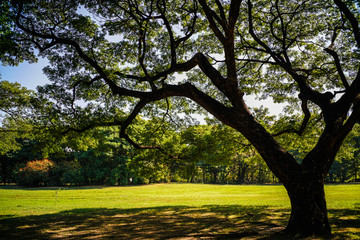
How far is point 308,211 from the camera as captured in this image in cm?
539

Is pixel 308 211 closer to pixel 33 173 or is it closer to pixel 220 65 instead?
pixel 220 65

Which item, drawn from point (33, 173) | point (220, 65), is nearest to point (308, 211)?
point (220, 65)

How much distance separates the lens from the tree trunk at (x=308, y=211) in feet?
17.4

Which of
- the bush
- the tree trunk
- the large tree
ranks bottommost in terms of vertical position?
the bush

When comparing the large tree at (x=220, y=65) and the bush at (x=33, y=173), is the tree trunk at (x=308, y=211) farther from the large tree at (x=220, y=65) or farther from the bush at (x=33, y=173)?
the bush at (x=33, y=173)

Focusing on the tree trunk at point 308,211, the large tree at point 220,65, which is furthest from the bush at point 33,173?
the tree trunk at point 308,211

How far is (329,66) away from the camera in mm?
10938

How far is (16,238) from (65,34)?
815 centimetres

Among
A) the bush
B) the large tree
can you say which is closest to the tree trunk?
the large tree

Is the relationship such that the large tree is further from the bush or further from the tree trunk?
the bush

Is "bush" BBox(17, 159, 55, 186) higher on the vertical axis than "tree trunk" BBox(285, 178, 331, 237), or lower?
lower

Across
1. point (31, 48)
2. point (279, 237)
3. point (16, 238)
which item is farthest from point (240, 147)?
point (31, 48)

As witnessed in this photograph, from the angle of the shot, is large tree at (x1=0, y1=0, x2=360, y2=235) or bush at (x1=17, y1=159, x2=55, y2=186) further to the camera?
bush at (x1=17, y1=159, x2=55, y2=186)

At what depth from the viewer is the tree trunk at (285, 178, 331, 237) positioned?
529 cm
